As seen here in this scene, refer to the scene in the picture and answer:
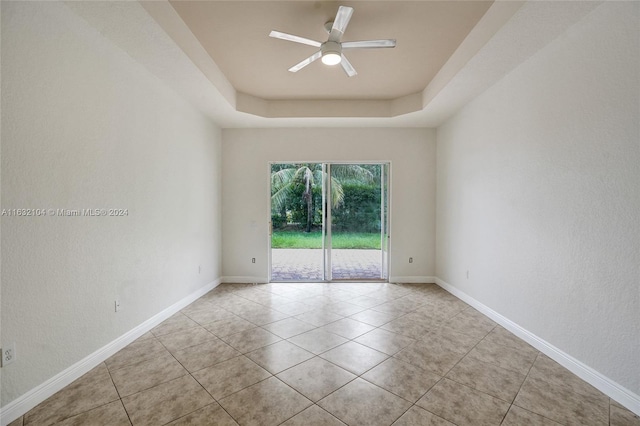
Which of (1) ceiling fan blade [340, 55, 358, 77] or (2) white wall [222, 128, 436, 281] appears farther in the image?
(2) white wall [222, 128, 436, 281]

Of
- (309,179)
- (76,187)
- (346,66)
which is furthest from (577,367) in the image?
(76,187)

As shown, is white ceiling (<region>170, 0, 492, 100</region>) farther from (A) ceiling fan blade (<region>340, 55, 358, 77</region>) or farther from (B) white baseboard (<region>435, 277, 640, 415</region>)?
(B) white baseboard (<region>435, 277, 640, 415</region>)

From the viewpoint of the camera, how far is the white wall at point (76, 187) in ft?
5.61

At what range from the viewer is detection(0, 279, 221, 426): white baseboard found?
1.66 meters

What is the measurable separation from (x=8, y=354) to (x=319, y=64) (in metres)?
3.51

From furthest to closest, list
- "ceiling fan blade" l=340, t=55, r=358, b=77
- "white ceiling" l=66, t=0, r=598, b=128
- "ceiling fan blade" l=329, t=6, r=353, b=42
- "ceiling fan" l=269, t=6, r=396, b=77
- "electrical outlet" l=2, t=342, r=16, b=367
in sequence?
"ceiling fan blade" l=340, t=55, r=358, b=77 → "ceiling fan" l=269, t=6, r=396, b=77 → "white ceiling" l=66, t=0, r=598, b=128 → "ceiling fan blade" l=329, t=6, r=353, b=42 → "electrical outlet" l=2, t=342, r=16, b=367

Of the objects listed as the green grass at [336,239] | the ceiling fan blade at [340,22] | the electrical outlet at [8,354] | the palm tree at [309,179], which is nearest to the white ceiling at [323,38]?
the ceiling fan blade at [340,22]

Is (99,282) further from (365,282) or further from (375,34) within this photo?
(365,282)

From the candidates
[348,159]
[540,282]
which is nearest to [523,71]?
[540,282]

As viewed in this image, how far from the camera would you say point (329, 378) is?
2.08 m

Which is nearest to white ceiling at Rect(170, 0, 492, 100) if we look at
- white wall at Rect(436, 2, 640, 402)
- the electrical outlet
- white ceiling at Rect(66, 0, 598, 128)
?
white ceiling at Rect(66, 0, 598, 128)

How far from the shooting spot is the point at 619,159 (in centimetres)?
187

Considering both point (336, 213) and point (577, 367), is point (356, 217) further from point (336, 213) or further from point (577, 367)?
point (577, 367)

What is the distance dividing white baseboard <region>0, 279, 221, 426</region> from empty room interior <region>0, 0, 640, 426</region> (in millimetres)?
14
